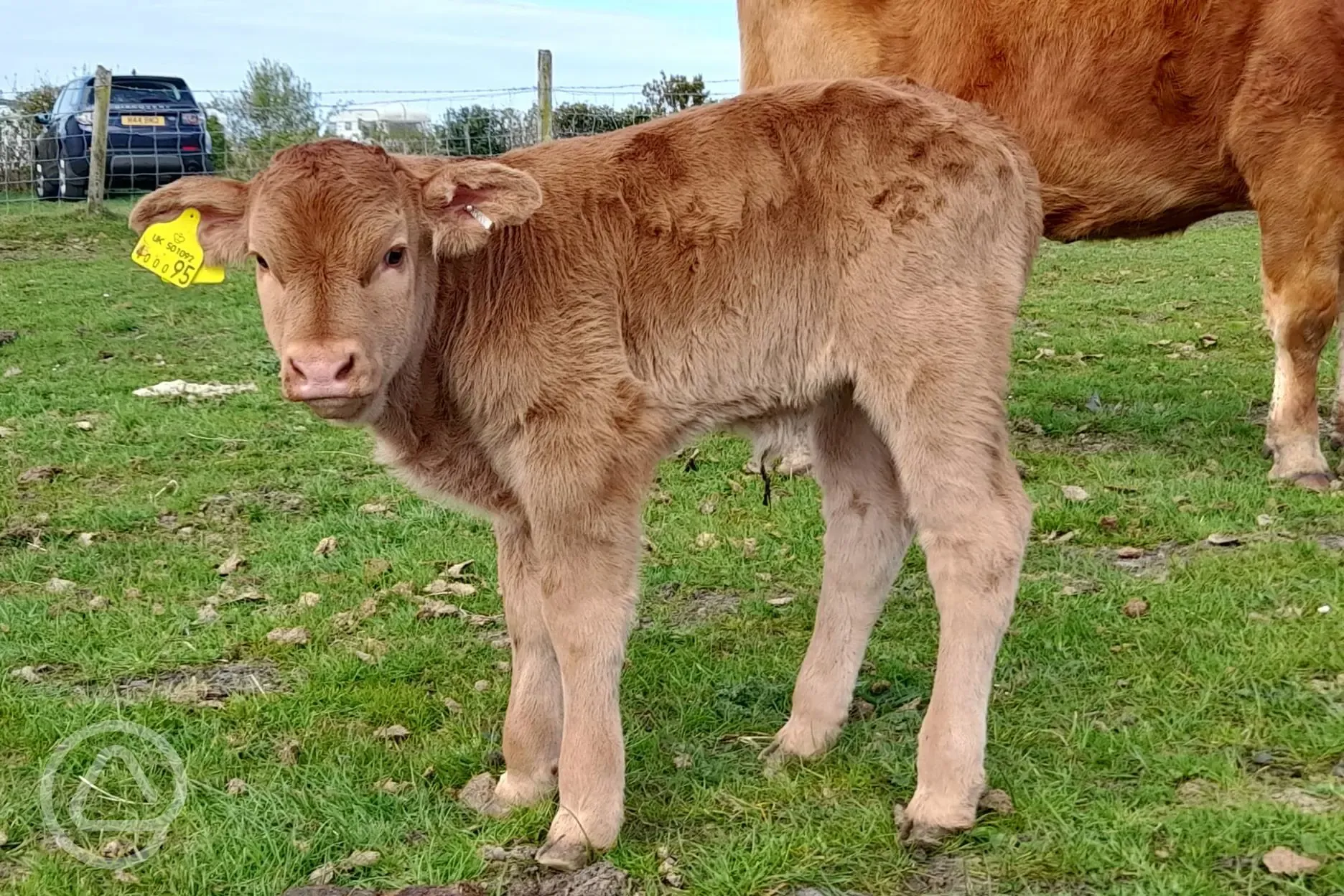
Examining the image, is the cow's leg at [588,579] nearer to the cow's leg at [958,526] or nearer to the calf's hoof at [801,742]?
the calf's hoof at [801,742]

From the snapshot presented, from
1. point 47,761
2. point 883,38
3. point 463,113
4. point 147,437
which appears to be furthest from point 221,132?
point 47,761

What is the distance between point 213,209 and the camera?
12.4 feet

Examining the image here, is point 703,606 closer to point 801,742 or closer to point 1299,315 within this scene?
point 801,742

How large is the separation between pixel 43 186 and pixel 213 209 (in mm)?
20347

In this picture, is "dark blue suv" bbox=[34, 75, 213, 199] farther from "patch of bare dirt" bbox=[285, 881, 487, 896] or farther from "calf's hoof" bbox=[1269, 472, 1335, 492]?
"patch of bare dirt" bbox=[285, 881, 487, 896]

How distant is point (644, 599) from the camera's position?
18.6ft

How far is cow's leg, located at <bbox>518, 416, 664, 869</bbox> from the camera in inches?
144

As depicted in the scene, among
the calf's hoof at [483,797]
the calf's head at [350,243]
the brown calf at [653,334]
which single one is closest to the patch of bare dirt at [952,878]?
the brown calf at [653,334]

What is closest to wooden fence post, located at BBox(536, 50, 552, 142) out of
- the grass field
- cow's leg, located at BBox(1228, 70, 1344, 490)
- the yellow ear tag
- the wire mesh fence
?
the wire mesh fence

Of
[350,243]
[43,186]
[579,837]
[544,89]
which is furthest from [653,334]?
[43,186]

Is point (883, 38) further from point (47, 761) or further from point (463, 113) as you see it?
point (463, 113)

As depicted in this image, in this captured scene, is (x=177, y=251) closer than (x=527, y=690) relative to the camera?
Yes

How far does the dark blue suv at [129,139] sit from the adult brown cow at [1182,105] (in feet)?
55.1

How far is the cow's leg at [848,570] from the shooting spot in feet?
14.0
